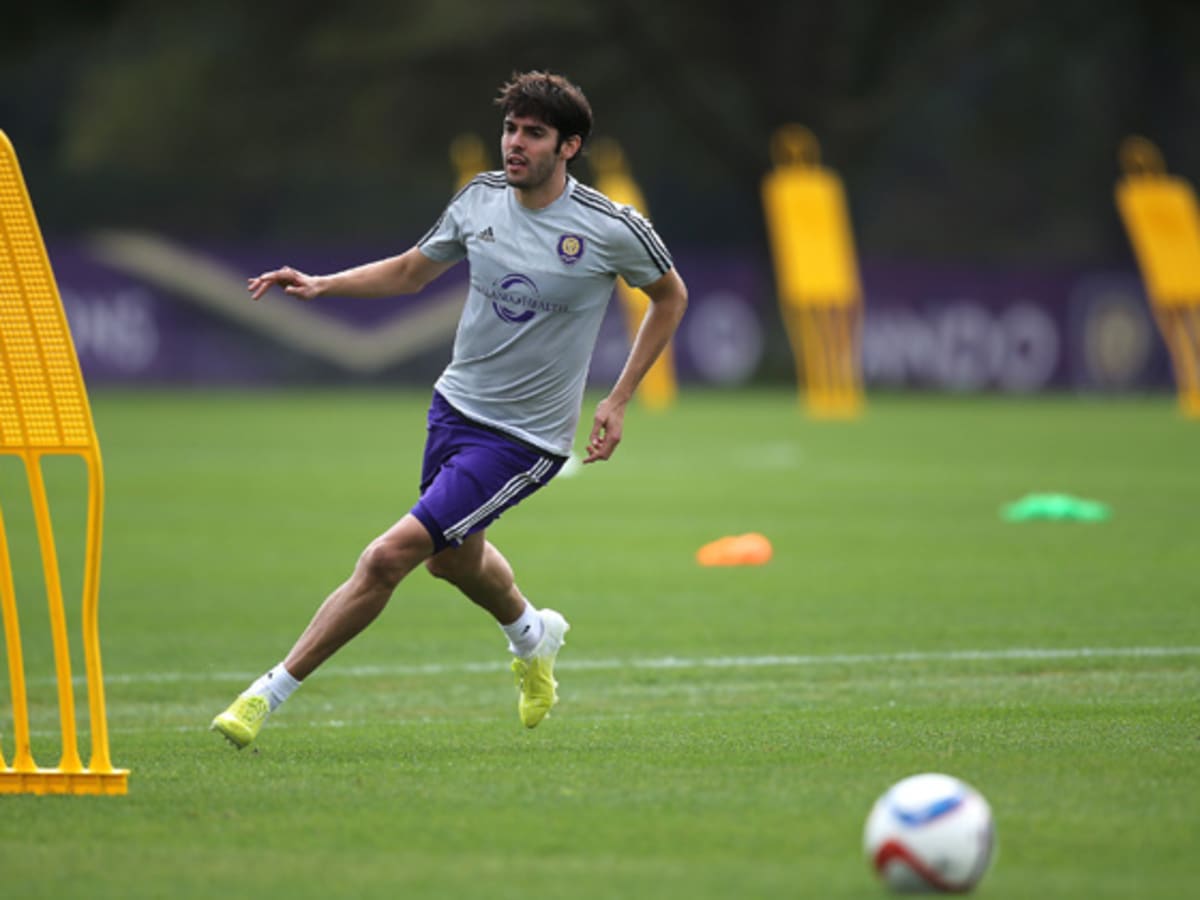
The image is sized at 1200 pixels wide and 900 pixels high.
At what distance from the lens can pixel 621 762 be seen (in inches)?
299

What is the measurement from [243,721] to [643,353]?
2.15 meters

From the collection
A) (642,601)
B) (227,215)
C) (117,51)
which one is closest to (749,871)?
(642,601)

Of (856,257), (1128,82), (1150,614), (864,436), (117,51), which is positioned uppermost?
(117,51)

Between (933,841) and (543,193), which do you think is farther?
(543,193)

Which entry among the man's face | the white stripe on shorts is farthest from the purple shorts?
the man's face

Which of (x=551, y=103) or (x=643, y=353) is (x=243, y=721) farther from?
(x=551, y=103)

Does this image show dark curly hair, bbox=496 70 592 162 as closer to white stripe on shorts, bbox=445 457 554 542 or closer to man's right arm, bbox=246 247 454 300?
man's right arm, bbox=246 247 454 300

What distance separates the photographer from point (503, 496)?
27.0ft

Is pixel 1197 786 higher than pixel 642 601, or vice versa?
pixel 642 601

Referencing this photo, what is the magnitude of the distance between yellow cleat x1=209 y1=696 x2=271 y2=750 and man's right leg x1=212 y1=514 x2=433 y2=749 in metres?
0.05

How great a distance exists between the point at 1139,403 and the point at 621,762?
31.0 meters

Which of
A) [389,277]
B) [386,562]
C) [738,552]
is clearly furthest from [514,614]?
[738,552]

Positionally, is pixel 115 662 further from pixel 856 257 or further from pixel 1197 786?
pixel 856 257

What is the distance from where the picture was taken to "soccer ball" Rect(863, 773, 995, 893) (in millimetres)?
5555
